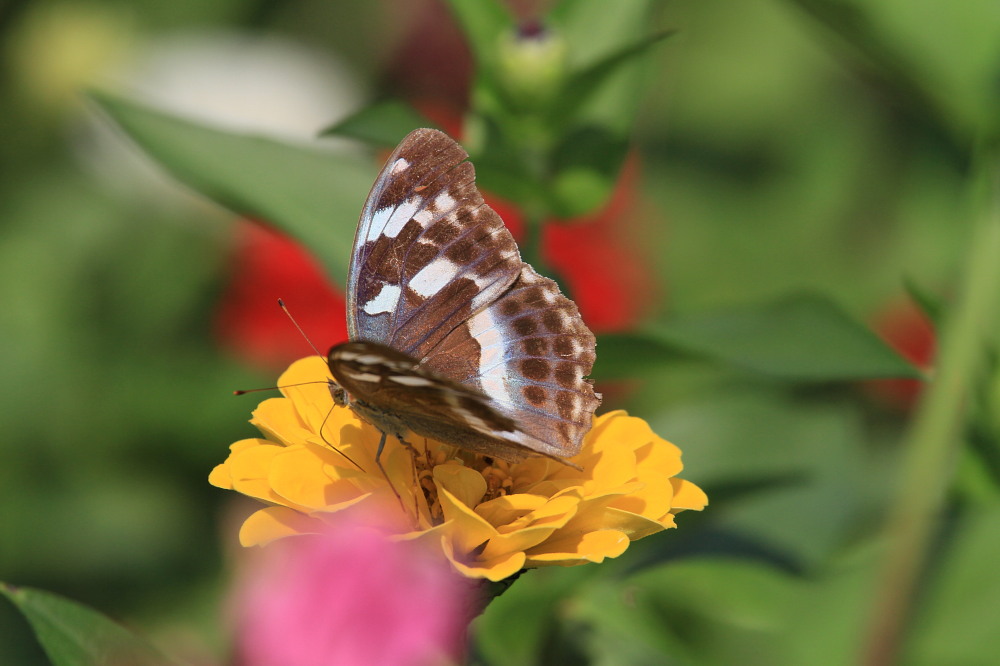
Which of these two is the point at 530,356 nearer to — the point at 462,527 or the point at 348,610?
the point at 462,527

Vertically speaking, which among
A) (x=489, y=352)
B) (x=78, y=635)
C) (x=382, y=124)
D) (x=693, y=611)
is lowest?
(x=78, y=635)

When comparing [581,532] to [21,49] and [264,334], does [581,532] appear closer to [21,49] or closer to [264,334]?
[264,334]

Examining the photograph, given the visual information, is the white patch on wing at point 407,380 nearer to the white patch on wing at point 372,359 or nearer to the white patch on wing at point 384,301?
the white patch on wing at point 372,359

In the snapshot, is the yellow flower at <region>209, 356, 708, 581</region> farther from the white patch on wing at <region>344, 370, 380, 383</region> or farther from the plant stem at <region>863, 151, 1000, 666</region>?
the plant stem at <region>863, 151, 1000, 666</region>

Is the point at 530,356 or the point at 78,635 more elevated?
the point at 530,356


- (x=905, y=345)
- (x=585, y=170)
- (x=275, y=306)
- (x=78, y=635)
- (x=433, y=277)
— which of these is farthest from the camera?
(x=905, y=345)

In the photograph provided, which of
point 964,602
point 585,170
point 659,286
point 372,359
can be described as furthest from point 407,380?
point 659,286

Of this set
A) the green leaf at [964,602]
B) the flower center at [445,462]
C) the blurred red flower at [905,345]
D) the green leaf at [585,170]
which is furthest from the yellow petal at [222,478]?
the blurred red flower at [905,345]
